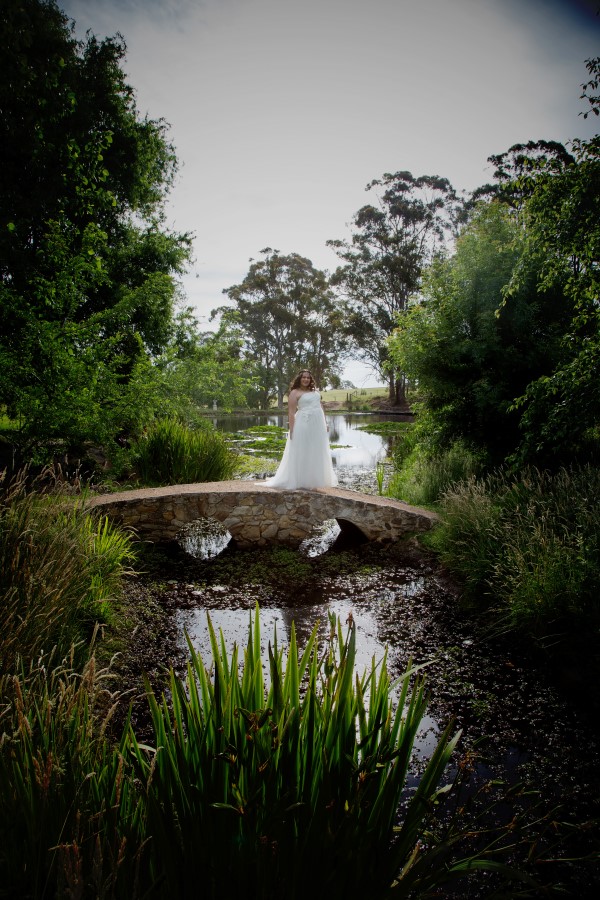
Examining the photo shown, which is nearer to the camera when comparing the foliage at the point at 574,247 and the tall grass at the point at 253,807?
the tall grass at the point at 253,807

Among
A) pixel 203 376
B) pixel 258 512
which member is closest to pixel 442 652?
pixel 258 512

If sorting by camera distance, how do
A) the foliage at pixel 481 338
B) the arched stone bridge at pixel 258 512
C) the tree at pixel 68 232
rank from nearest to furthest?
the tree at pixel 68 232
the arched stone bridge at pixel 258 512
the foliage at pixel 481 338

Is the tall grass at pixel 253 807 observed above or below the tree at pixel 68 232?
below

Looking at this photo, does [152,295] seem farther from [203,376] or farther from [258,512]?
[258,512]

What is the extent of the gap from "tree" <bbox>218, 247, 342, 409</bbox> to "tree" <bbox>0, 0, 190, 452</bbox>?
2752cm

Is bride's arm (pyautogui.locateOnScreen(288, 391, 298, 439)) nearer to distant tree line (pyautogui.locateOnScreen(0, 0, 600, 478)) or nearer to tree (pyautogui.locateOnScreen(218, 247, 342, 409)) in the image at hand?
distant tree line (pyautogui.locateOnScreen(0, 0, 600, 478))

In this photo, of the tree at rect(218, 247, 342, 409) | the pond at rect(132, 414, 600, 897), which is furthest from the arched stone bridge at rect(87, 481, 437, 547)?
the tree at rect(218, 247, 342, 409)

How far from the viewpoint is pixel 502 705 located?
12.3 ft

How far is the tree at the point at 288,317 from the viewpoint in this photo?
4255cm

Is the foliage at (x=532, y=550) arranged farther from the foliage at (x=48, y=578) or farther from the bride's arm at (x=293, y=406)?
the foliage at (x=48, y=578)

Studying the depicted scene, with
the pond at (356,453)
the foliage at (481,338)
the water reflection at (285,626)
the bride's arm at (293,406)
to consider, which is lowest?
the water reflection at (285,626)

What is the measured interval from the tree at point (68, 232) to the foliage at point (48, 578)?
3161mm

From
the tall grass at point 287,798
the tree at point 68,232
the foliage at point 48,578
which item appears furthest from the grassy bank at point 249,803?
the tree at point 68,232

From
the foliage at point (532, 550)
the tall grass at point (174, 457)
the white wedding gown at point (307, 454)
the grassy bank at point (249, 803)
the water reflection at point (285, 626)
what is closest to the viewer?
the grassy bank at point (249, 803)
